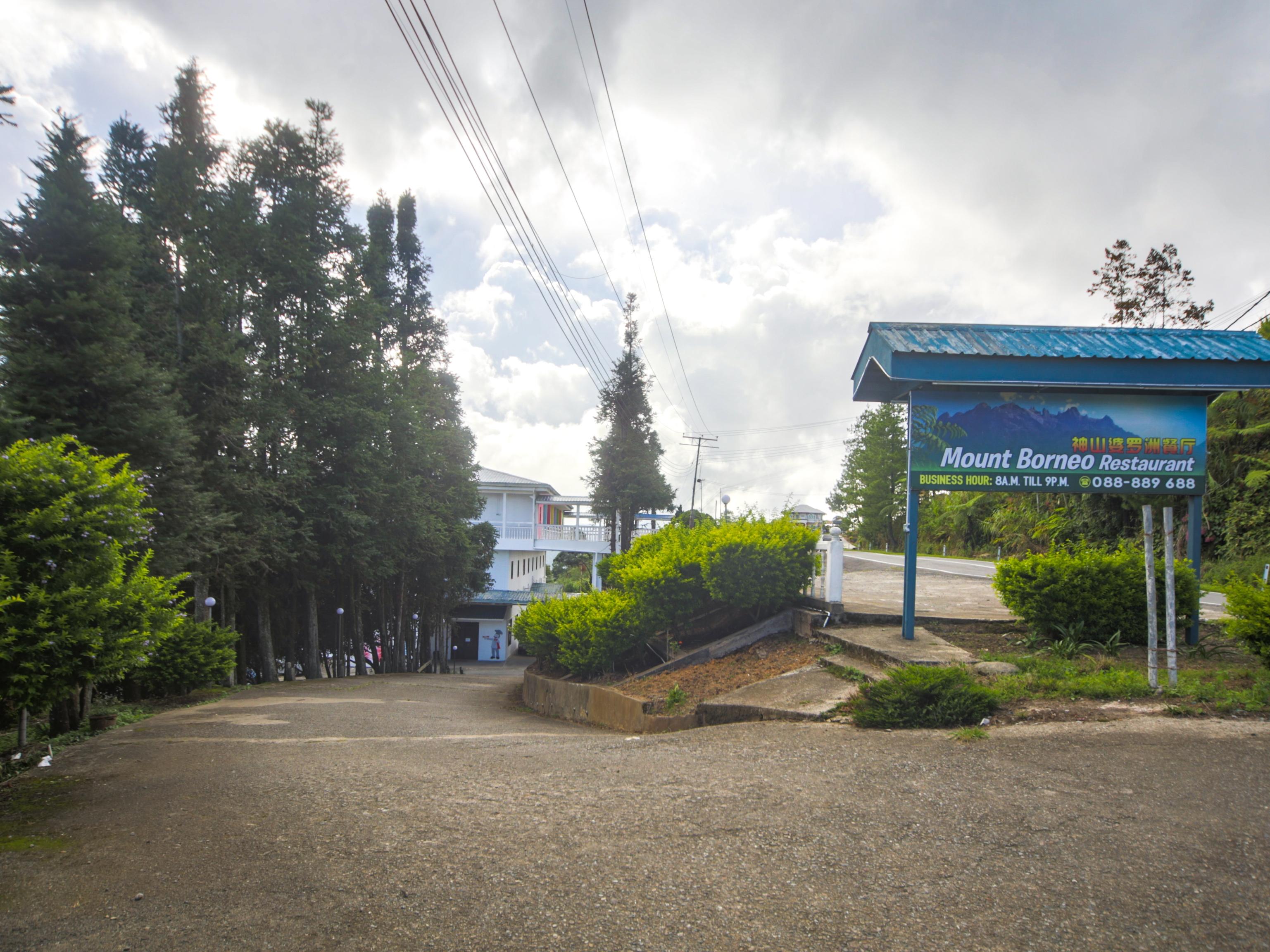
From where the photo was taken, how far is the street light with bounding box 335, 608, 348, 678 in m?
24.6

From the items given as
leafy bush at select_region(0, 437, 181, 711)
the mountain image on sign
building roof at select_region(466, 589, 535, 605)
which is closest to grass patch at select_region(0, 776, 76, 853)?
leafy bush at select_region(0, 437, 181, 711)

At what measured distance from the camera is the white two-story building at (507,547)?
38969mm

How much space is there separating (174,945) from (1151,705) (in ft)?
22.9

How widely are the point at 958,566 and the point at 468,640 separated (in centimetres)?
2572

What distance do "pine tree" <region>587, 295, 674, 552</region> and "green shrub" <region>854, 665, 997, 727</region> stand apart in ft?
100

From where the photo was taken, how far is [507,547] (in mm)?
38719

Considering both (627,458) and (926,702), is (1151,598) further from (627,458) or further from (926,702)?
(627,458)

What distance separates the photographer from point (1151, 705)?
20.6ft

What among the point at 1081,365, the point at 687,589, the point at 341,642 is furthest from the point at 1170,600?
the point at 341,642

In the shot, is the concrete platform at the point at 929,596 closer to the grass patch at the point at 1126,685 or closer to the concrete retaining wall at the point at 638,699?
the concrete retaining wall at the point at 638,699

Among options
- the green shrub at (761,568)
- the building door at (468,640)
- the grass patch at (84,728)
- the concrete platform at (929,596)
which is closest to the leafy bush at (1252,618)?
the concrete platform at (929,596)

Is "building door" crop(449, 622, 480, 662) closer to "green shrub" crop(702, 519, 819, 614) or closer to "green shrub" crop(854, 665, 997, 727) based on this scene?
"green shrub" crop(702, 519, 819, 614)

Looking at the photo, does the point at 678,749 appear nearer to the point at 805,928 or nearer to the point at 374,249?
the point at 805,928

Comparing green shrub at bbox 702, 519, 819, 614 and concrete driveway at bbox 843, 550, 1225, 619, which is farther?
concrete driveway at bbox 843, 550, 1225, 619
